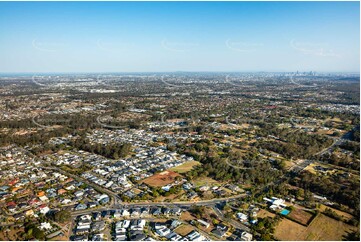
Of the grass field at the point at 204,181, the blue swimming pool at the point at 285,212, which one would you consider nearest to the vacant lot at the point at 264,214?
the blue swimming pool at the point at 285,212

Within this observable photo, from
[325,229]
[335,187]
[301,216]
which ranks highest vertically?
[335,187]

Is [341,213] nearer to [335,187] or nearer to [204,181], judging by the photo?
[335,187]

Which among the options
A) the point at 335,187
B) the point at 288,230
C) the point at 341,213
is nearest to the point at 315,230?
the point at 288,230

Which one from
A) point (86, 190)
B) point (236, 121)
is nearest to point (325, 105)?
point (236, 121)

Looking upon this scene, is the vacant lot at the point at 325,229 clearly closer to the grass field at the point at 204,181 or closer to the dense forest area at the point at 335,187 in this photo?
the dense forest area at the point at 335,187

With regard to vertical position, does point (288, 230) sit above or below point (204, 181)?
below

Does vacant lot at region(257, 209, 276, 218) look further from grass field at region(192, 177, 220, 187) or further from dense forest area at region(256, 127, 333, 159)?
dense forest area at region(256, 127, 333, 159)

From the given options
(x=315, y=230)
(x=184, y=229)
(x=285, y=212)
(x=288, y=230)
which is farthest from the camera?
(x=285, y=212)

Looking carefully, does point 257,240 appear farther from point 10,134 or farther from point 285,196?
point 10,134
